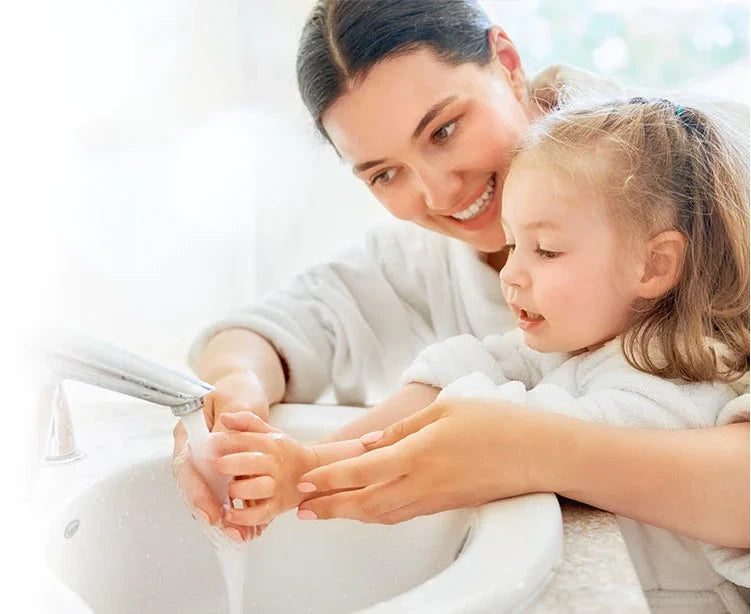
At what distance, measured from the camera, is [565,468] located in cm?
52

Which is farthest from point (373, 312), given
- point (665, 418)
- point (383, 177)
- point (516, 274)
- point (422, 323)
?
point (665, 418)

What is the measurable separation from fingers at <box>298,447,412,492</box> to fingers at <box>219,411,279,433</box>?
0.06m

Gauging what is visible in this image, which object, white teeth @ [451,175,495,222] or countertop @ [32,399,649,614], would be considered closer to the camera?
countertop @ [32,399,649,614]

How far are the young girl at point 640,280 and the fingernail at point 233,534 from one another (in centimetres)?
5

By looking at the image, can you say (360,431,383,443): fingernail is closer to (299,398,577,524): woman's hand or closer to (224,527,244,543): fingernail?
(299,398,577,524): woman's hand

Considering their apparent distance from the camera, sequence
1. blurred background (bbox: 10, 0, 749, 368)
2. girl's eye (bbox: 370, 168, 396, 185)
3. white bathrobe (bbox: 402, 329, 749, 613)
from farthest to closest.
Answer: girl's eye (bbox: 370, 168, 396, 185) < blurred background (bbox: 10, 0, 749, 368) < white bathrobe (bbox: 402, 329, 749, 613)

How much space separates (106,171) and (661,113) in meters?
0.45

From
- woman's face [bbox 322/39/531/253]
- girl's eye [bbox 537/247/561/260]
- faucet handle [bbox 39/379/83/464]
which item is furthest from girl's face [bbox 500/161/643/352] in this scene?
faucet handle [bbox 39/379/83/464]

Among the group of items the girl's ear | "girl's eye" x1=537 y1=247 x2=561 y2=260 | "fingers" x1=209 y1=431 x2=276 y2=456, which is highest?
"girl's eye" x1=537 y1=247 x2=561 y2=260

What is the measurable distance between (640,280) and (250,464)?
1.03ft

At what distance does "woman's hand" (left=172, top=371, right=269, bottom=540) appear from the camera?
630 mm

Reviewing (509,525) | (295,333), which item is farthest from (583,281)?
(295,333)

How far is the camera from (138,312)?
733mm

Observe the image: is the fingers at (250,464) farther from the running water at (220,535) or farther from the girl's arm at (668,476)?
the girl's arm at (668,476)
